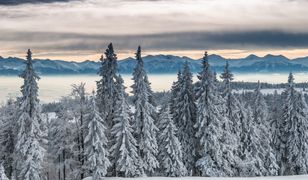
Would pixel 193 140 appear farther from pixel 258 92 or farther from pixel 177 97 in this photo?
pixel 258 92

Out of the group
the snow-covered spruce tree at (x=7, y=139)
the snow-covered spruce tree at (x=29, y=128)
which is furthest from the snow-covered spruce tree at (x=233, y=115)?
the snow-covered spruce tree at (x=7, y=139)

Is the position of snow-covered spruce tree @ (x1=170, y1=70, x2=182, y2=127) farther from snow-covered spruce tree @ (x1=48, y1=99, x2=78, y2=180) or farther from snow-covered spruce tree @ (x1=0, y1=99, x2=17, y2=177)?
snow-covered spruce tree @ (x1=0, y1=99, x2=17, y2=177)

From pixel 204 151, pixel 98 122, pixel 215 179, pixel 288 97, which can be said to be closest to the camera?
pixel 215 179

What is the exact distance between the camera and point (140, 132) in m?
63.8

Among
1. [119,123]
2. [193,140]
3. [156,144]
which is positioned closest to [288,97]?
[193,140]

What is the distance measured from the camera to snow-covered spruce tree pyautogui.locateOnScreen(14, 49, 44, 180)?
192 ft

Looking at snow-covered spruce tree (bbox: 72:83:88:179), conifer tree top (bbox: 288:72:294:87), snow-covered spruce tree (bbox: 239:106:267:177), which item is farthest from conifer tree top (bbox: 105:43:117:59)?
conifer tree top (bbox: 288:72:294:87)

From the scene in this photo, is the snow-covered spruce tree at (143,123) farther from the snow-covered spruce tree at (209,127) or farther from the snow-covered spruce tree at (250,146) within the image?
the snow-covered spruce tree at (250,146)

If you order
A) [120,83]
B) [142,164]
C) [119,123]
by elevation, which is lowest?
[142,164]

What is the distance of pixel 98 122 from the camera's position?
56.9 meters

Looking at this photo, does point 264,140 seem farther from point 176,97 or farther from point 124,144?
point 124,144

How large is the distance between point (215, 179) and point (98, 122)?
15647mm

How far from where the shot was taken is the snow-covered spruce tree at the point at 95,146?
56438mm

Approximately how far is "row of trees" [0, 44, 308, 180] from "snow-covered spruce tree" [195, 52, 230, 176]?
138 mm
